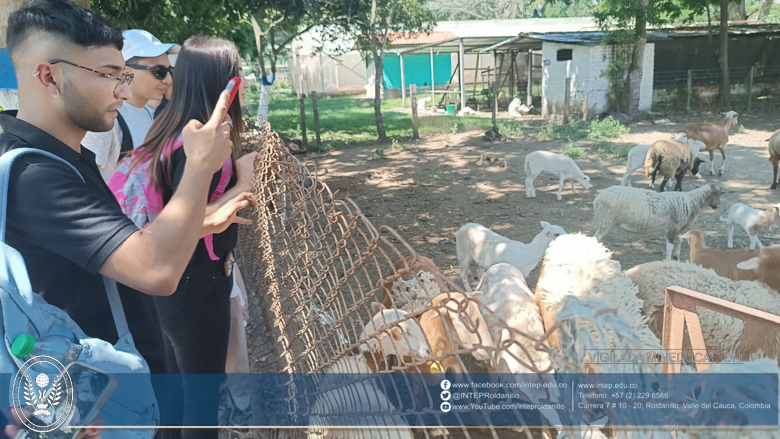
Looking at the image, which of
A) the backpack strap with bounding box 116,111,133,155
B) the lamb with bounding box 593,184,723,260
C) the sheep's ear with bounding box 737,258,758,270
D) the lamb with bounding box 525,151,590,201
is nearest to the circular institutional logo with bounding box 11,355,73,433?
the backpack strap with bounding box 116,111,133,155

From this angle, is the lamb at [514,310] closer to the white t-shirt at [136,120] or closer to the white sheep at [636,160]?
the white t-shirt at [136,120]

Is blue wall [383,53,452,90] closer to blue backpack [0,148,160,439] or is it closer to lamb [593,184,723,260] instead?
lamb [593,184,723,260]

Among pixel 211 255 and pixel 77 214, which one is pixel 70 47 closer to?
pixel 77 214

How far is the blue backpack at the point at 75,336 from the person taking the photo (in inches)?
45.3

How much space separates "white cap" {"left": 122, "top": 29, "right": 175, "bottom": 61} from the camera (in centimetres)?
306

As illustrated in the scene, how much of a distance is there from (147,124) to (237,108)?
134 cm

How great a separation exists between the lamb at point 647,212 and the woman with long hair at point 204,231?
190 inches

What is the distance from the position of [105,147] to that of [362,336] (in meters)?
1.69

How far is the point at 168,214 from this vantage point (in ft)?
4.15

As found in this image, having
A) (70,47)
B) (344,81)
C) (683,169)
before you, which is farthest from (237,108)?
(344,81)

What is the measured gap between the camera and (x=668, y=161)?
26.8 ft

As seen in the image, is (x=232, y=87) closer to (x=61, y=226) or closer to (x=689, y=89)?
(x=61, y=226)

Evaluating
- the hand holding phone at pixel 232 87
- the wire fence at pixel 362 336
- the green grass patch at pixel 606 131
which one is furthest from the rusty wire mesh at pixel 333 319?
the green grass patch at pixel 606 131

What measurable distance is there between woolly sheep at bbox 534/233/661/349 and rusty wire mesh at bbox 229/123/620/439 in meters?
0.57
